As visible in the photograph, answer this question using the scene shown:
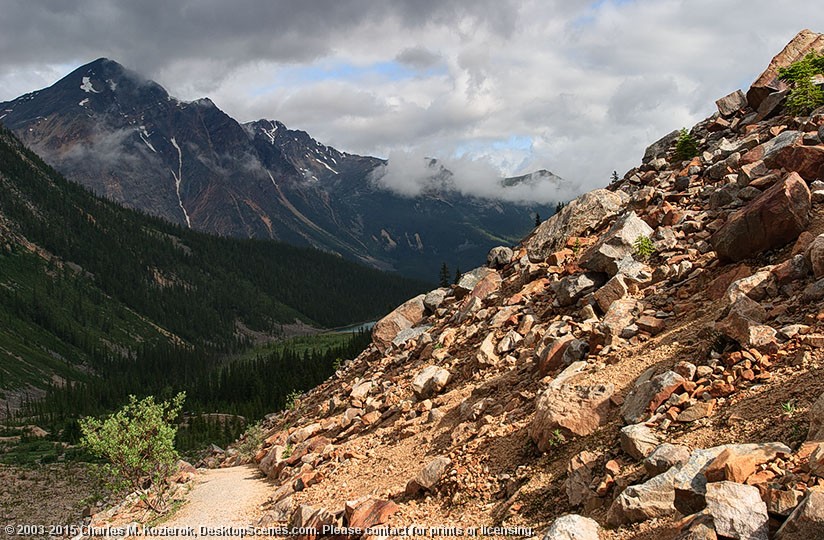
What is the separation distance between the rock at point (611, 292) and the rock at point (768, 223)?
10.0 feet

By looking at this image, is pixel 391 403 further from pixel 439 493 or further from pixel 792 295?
pixel 792 295

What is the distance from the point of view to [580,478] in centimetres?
1133

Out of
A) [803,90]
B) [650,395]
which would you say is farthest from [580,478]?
[803,90]

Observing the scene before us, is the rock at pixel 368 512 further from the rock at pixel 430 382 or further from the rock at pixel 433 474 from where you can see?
the rock at pixel 430 382

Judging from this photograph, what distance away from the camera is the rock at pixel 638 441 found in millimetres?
10719

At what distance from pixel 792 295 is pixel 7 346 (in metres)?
227

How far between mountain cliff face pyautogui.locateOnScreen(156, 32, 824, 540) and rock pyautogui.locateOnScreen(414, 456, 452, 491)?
2.1 inches

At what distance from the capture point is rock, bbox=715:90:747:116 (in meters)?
33.4

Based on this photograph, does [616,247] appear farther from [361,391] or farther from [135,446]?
[135,446]

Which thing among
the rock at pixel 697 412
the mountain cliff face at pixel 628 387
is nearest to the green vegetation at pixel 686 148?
the mountain cliff face at pixel 628 387

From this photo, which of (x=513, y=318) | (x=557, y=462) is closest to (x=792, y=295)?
(x=557, y=462)

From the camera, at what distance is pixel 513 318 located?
23391 millimetres

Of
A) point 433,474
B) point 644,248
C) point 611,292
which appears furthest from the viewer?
point 644,248

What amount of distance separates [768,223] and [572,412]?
8.88 meters
